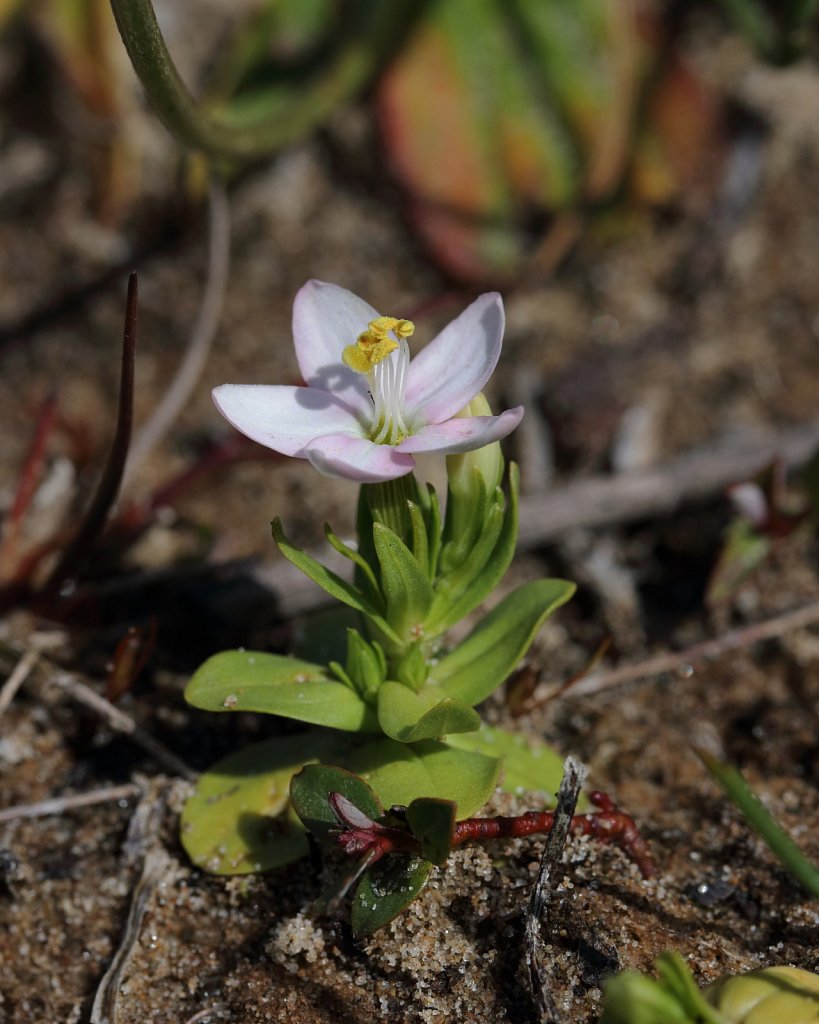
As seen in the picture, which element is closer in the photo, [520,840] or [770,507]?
[520,840]

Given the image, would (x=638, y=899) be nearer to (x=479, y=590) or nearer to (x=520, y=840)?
(x=520, y=840)

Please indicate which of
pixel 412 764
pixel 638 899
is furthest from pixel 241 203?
pixel 638 899

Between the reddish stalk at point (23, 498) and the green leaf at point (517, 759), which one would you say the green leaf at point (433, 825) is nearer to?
the green leaf at point (517, 759)

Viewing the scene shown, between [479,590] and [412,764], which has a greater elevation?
[479,590]

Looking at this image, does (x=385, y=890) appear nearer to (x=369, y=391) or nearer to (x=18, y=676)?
(x=369, y=391)

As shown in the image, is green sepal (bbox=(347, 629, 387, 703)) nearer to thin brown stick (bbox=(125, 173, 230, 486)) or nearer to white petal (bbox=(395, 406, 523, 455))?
white petal (bbox=(395, 406, 523, 455))

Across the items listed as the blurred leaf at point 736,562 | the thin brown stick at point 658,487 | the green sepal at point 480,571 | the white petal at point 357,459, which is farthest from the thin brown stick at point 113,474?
the blurred leaf at point 736,562

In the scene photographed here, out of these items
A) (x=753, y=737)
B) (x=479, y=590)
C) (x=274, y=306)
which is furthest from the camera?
(x=274, y=306)
